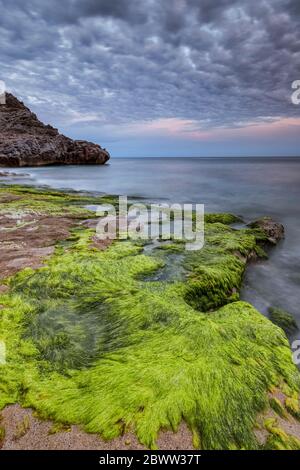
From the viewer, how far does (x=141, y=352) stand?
10.6 feet

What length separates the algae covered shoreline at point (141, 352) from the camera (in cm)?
244

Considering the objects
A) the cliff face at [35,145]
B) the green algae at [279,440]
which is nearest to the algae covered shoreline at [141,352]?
the green algae at [279,440]

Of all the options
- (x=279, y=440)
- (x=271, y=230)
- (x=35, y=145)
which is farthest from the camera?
(x=35, y=145)

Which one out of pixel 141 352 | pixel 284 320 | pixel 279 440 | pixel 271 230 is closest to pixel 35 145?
pixel 271 230

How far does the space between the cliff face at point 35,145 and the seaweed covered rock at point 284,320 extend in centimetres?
4873

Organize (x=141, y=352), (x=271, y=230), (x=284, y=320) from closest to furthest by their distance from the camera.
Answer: (x=141, y=352) → (x=284, y=320) → (x=271, y=230)

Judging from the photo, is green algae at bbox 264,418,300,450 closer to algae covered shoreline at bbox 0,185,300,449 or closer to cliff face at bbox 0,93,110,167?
algae covered shoreline at bbox 0,185,300,449

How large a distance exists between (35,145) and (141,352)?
54.0 m

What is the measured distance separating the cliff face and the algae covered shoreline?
47.2 m

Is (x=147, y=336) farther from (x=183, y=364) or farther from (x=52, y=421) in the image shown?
(x=52, y=421)

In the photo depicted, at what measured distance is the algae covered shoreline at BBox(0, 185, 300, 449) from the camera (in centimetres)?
244

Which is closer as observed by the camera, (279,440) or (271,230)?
(279,440)

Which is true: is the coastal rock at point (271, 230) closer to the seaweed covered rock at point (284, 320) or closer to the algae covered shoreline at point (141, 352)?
the algae covered shoreline at point (141, 352)

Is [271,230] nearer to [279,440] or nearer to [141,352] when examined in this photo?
[141,352]
